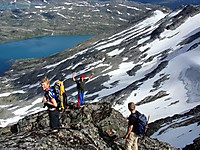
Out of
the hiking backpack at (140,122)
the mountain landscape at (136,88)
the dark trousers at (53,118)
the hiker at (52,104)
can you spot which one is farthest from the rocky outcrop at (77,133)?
the hiking backpack at (140,122)

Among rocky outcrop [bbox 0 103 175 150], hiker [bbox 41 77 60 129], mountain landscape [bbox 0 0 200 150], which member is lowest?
mountain landscape [bbox 0 0 200 150]

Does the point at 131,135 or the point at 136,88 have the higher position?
the point at 131,135

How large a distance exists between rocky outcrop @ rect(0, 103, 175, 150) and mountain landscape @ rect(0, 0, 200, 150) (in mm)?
74

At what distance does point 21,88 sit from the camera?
482ft

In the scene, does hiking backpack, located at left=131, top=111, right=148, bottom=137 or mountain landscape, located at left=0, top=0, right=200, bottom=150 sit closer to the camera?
hiking backpack, located at left=131, top=111, right=148, bottom=137

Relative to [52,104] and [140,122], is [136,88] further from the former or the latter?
[140,122]

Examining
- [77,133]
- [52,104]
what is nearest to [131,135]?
[77,133]

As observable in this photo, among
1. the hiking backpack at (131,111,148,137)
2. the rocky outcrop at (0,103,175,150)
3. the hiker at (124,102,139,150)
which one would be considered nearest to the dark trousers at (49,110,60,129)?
the rocky outcrop at (0,103,175,150)

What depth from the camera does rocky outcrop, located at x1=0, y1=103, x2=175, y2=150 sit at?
1539 centimetres

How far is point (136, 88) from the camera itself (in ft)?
289

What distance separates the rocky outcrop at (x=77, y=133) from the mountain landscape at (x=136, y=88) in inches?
2.9

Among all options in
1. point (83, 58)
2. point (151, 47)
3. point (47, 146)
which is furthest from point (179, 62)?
point (47, 146)

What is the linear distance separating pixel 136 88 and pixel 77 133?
71.7m

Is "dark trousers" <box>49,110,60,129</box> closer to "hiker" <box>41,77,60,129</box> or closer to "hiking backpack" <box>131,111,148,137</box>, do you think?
"hiker" <box>41,77,60,129</box>
